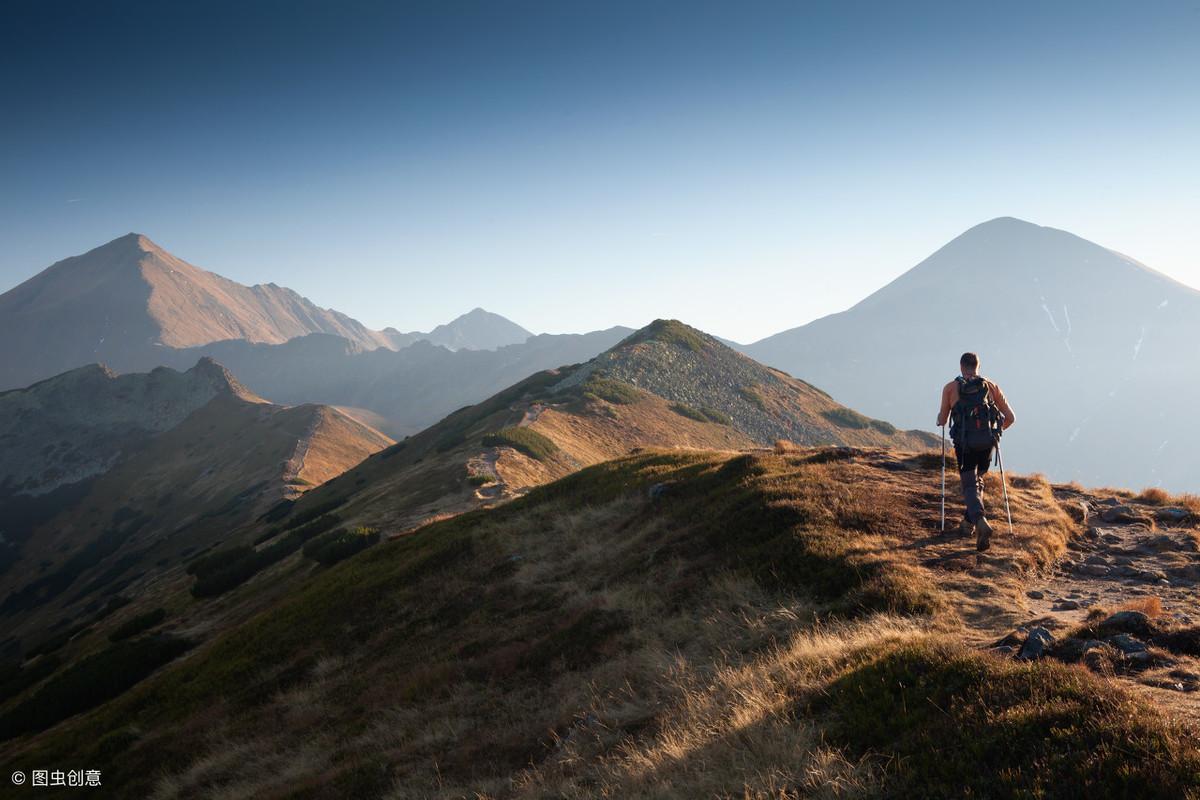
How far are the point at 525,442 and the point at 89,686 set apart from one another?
2856 centimetres

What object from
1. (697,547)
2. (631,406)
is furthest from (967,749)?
(631,406)

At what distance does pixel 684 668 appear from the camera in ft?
31.3

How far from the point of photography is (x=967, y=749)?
5613mm

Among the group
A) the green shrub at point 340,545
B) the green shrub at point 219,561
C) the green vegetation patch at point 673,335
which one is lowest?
the green shrub at point 219,561

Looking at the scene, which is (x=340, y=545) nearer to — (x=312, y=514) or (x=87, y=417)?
(x=312, y=514)

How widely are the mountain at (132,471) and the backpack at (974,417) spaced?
68914 millimetres

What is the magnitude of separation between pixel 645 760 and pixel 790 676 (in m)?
2.34

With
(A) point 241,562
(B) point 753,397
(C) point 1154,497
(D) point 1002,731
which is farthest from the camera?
(B) point 753,397

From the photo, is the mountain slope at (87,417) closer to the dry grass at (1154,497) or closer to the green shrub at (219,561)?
the green shrub at (219,561)

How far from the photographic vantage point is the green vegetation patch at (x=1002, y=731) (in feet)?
16.0

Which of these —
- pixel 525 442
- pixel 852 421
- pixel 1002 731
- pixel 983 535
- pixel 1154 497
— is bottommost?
pixel 852 421

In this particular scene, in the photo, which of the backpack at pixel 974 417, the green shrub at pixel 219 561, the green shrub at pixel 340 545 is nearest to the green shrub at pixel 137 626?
the green shrub at pixel 219 561

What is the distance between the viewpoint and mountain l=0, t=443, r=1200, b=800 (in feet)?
19.6

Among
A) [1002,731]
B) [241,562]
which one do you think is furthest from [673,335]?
[1002,731]
